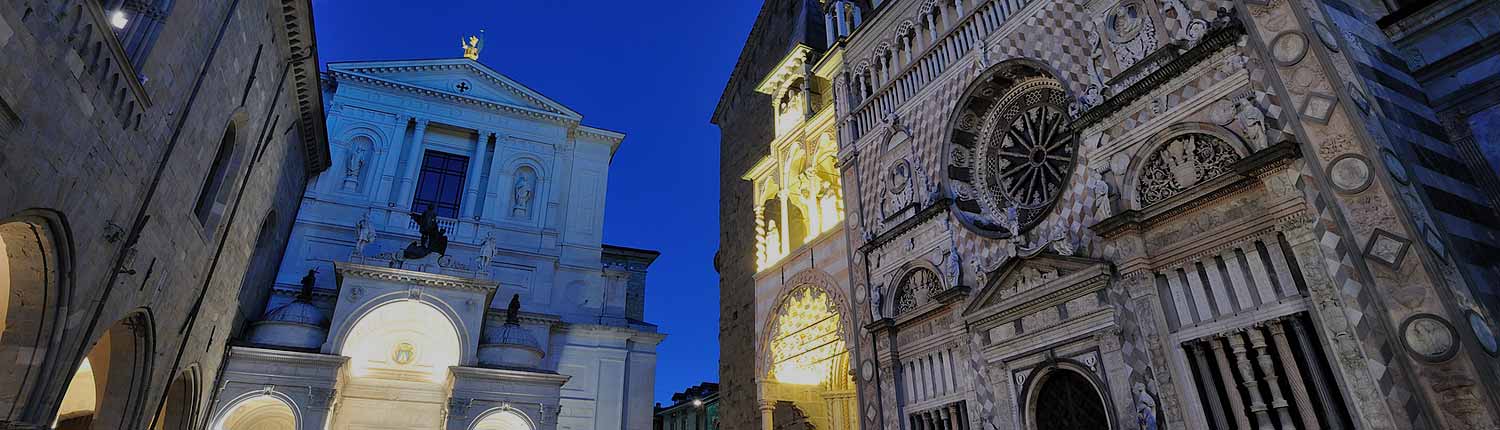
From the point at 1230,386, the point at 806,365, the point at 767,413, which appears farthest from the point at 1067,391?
the point at 767,413

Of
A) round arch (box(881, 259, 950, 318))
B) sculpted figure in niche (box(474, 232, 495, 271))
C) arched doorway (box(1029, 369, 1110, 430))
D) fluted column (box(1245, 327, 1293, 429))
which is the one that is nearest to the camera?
fluted column (box(1245, 327, 1293, 429))

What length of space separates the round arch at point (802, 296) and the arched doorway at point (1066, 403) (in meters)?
4.16

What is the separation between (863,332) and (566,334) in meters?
14.2

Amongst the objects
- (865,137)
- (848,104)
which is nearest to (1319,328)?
(865,137)

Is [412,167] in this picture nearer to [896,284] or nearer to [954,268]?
[896,284]

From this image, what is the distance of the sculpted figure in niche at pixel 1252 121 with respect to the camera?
6.99 metres

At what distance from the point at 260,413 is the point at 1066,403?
1902 centimetres

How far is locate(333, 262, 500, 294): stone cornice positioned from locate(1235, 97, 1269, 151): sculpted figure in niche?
18.5 m

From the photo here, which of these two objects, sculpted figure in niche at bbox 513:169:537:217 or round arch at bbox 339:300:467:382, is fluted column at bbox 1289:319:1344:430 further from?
sculpted figure in niche at bbox 513:169:537:217

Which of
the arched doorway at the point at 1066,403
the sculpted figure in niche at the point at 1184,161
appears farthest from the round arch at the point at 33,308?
the sculpted figure in niche at the point at 1184,161

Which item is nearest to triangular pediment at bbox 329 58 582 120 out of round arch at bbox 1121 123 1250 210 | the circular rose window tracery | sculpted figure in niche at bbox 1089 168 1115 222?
the circular rose window tracery

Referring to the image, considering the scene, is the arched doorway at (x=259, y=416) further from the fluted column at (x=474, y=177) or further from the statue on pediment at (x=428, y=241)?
the fluted column at (x=474, y=177)

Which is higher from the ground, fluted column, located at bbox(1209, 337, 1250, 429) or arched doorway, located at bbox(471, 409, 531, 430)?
arched doorway, located at bbox(471, 409, 531, 430)

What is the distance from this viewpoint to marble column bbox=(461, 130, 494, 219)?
80.9 ft
